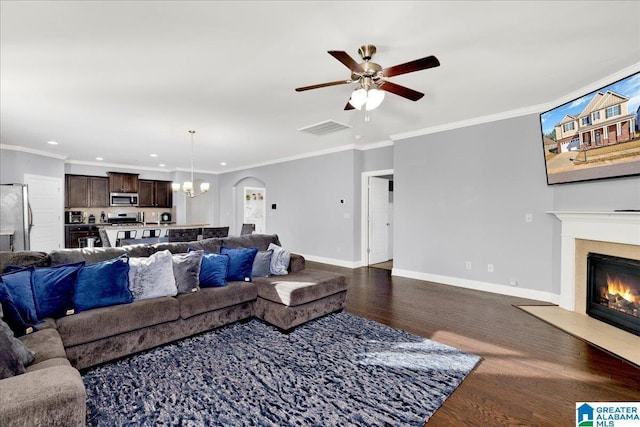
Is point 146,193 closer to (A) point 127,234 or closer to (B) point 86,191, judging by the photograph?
(B) point 86,191

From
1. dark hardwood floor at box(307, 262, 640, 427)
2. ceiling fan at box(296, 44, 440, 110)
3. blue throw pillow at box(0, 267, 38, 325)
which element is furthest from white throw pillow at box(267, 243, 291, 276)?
blue throw pillow at box(0, 267, 38, 325)

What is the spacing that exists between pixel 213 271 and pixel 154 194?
7.78 m

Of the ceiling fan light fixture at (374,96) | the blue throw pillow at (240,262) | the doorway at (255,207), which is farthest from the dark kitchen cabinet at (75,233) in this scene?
the ceiling fan light fixture at (374,96)

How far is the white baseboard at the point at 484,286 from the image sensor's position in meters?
4.07

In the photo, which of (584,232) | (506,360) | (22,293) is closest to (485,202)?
(584,232)

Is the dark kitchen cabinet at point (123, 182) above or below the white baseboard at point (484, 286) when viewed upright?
above

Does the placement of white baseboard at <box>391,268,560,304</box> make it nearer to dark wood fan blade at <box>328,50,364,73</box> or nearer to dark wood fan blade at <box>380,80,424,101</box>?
dark wood fan blade at <box>380,80,424,101</box>

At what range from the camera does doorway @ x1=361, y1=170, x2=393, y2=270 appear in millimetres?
6500

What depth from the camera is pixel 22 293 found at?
2.10 meters

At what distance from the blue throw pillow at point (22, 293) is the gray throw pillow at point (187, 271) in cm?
104

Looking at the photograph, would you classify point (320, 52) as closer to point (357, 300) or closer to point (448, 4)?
point (448, 4)

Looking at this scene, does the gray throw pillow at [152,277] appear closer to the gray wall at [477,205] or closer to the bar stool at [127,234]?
the bar stool at [127,234]

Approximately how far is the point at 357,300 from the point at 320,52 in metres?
3.09

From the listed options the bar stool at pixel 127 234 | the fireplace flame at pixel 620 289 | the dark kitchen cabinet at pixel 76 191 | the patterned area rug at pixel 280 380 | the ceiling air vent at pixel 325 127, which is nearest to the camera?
the patterned area rug at pixel 280 380
